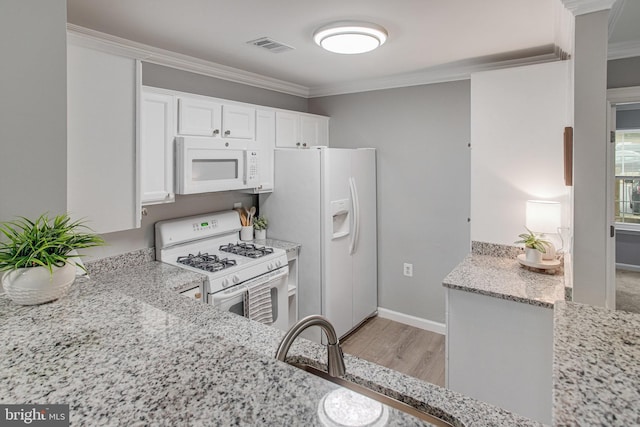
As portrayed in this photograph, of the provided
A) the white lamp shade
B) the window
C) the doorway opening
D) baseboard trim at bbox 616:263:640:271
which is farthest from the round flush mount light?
baseboard trim at bbox 616:263:640:271

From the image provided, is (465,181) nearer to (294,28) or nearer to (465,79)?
(465,79)

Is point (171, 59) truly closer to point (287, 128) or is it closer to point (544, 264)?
point (287, 128)

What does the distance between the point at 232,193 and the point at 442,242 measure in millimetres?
2076

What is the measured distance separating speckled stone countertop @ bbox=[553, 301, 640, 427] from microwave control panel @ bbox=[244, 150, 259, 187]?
2.50 meters

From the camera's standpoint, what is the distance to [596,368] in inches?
33.5

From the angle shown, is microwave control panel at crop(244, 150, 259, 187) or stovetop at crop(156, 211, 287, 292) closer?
stovetop at crop(156, 211, 287, 292)

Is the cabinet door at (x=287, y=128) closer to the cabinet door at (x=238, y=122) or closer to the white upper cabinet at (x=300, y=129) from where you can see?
the white upper cabinet at (x=300, y=129)

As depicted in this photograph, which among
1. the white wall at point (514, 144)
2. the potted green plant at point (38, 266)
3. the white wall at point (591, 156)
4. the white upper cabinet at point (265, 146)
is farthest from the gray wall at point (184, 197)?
the white wall at point (591, 156)

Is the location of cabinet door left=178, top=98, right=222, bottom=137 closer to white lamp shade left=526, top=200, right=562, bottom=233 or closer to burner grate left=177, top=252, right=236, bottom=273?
burner grate left=177, top=252, right=236, bottom=273

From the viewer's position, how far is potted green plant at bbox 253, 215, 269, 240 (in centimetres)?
357

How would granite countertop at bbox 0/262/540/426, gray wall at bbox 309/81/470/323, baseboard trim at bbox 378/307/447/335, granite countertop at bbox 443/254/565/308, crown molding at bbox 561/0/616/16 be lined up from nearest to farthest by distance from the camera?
granite countertop at bbox 0/262/540/426
crown molding at bbox 561/0/616/16
granite countertop at bbox 443/254/565/308
gray wall at bbox 309/81/470/323
baseboard trim at bbox 378/307/447/335

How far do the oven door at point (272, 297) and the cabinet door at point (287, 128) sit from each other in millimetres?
1215

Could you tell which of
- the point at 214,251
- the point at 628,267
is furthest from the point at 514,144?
the point at 628,267

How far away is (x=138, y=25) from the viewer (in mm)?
2283
